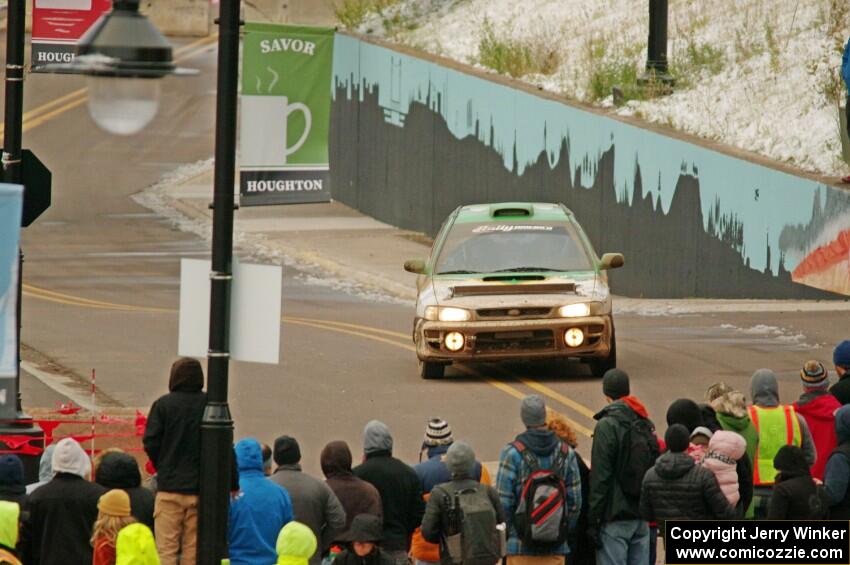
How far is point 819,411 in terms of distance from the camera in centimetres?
1221

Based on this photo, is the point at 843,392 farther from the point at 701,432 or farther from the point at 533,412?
the point at 533,412

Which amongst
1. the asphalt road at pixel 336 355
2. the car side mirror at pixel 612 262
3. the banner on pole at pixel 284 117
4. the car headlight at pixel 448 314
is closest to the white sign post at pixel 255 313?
the banner on pole at pixel 284 117

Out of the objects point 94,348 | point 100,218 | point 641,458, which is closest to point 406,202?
point 100,218

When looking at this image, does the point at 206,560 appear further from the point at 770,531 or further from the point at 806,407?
the point at 806,407

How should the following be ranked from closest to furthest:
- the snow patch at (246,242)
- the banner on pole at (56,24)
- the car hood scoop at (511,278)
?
the car hood scoop at (511,278) < the banner on pole at (56,24) < the snow patch at (246,242)

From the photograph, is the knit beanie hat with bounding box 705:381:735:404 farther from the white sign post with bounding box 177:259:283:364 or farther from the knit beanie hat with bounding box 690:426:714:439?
the white sign post with bounding box 177:259:283:364

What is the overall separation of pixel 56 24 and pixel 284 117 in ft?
28.8

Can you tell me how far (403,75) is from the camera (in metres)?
36.9

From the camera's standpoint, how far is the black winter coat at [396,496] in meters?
10.6

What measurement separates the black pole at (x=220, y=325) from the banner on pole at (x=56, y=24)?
1076cm

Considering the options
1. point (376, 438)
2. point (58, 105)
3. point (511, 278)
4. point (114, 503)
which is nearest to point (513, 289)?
point (511, 278)

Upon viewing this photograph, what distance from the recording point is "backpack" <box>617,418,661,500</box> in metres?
10.9

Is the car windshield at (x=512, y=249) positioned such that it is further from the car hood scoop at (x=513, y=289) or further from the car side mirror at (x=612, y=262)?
the car hood scoop at (x=513, y=289)

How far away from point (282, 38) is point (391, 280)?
16012mm
